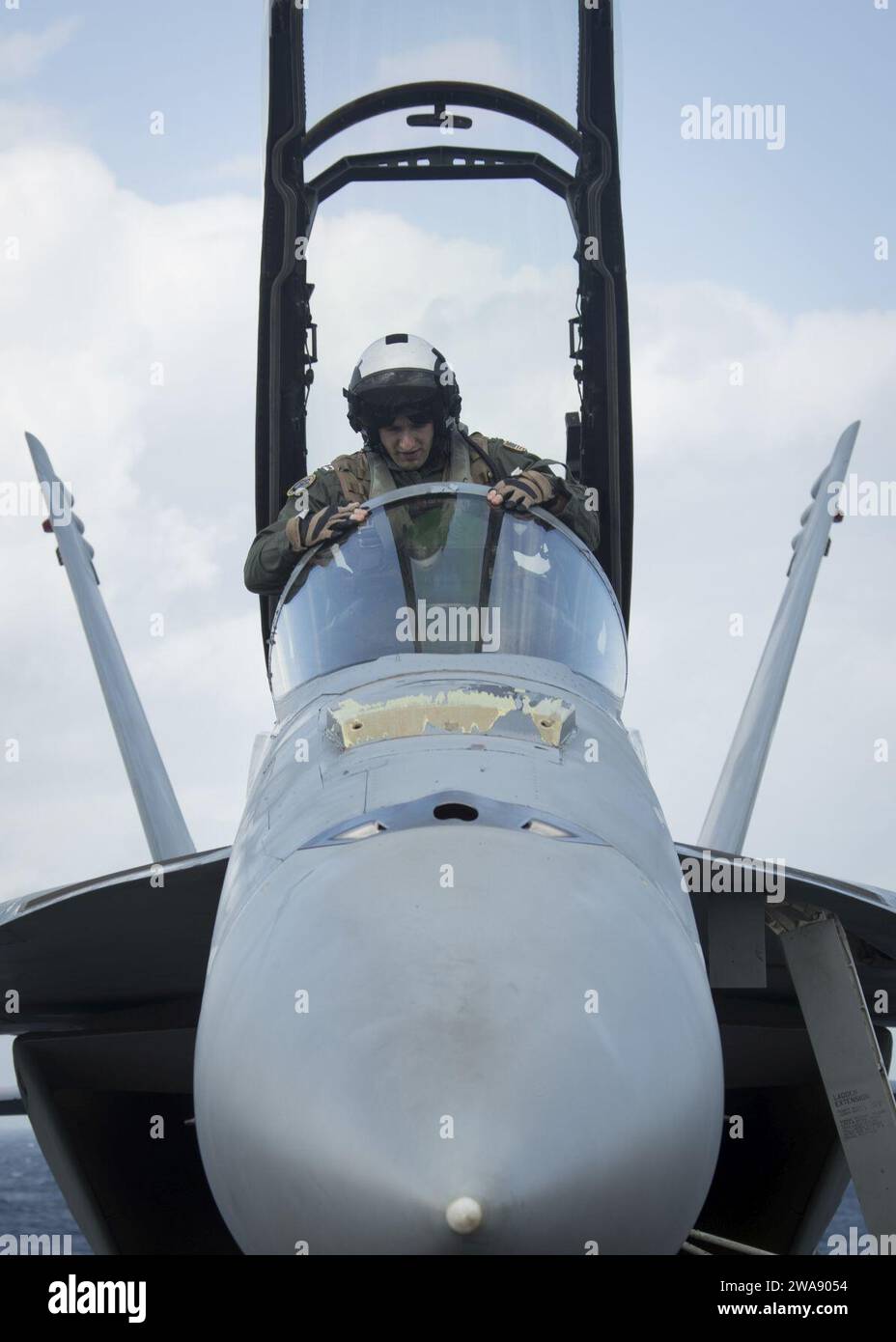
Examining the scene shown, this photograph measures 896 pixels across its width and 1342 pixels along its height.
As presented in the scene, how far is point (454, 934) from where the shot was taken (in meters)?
3.23

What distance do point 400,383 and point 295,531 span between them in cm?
115

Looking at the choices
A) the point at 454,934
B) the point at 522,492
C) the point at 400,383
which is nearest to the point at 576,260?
the point at 400,383

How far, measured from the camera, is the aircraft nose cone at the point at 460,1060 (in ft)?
9.43

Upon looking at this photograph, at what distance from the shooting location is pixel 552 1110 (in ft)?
9.64

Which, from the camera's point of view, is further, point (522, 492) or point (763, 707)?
point (763, 707)

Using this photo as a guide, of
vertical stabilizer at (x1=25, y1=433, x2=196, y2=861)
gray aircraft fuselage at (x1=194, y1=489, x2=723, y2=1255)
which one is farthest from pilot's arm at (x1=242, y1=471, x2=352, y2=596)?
vertical stabilizer at (x1=25, y1=433, x2=196, y2=861)

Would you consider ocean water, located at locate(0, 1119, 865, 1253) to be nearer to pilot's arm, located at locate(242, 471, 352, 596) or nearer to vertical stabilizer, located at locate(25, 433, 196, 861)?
vertical stabilizer, located at locate(25, 433, 196, 861)

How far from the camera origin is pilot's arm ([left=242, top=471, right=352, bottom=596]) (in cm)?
576

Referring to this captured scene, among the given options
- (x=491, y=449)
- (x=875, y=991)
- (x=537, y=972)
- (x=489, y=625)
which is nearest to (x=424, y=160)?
(x=491, y=449)

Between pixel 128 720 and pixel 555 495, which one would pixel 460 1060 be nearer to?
pixel 555 495

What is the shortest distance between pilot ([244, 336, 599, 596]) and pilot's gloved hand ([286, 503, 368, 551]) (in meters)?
0.16

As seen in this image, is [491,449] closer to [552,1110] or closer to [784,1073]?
[784,1073]

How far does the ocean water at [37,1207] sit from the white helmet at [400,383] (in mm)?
13346

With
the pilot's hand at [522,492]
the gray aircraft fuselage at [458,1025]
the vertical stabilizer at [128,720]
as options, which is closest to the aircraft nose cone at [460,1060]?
the gray aircraft fuselage at [458,1025]
